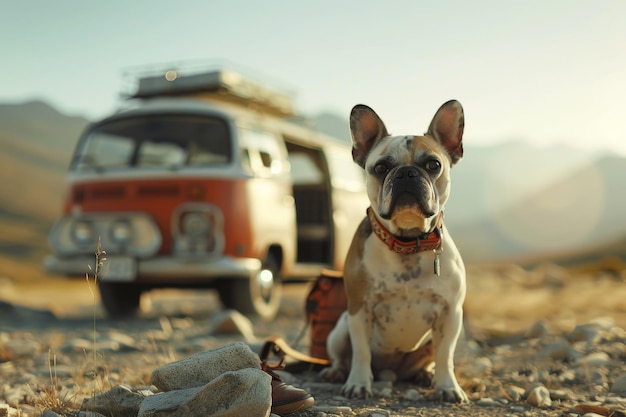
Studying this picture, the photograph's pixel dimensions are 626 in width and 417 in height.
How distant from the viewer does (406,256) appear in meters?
3.43

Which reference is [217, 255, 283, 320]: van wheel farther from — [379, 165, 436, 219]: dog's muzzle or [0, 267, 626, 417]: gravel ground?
[379, 165, 436, 219]: dog's muzzle

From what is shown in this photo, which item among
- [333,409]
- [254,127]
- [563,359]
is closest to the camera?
[333,409]

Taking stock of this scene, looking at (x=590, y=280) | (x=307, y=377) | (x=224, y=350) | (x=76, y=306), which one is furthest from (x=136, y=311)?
(x=590, y=280)

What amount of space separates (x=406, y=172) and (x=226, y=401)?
4.36 ft

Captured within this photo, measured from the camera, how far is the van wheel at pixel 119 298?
29.0 ft

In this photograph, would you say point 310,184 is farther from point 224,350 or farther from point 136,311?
point 224,350

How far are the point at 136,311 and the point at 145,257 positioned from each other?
2048 mm

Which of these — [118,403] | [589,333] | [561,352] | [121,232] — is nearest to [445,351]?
[118,403]

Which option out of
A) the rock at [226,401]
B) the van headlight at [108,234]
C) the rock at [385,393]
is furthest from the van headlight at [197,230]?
the rock at [226,401]

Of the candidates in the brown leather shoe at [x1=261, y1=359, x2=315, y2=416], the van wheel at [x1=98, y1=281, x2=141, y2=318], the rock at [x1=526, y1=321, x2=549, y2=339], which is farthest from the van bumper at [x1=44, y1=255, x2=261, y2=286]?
the brown leather shoe at [x1=261, y1=359, x2=315, y2=416]

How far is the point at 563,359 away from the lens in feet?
16.8

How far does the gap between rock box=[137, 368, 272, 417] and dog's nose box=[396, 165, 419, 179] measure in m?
1.14

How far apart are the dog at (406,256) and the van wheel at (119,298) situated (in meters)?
5.83

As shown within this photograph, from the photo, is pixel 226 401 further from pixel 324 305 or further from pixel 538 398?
pixel 324 305
